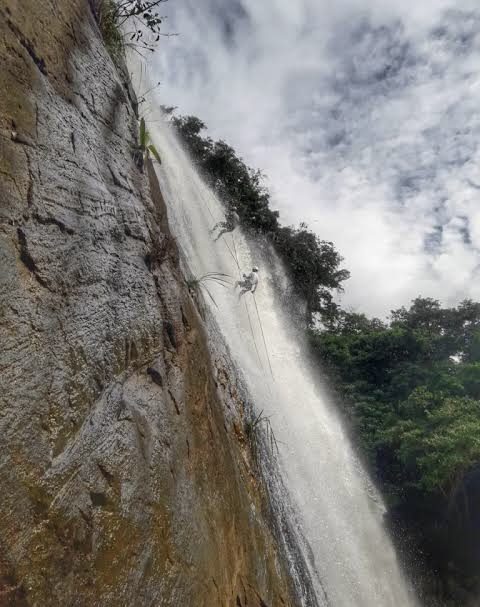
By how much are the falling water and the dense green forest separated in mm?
1388

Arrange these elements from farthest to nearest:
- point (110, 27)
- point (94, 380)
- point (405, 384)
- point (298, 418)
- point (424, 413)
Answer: point (405, 384), point (424, 413), point (298, 418), point (110, 27), point (94, 380)

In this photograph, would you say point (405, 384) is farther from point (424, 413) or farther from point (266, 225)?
point (266, 225)

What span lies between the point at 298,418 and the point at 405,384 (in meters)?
7.29

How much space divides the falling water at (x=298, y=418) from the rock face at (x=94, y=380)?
9.87 feet

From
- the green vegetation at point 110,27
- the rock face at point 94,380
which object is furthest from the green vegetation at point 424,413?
the green vegetation at point 110,27

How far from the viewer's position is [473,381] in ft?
45.4

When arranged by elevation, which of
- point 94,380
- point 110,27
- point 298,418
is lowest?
point 94,380

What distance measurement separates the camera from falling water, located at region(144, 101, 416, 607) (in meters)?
7.44

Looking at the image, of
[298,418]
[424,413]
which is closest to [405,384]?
[424,413]

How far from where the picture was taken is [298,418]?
10.2m

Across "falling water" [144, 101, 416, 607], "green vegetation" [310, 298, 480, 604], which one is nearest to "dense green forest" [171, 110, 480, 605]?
"green vegetation" [310, 298, 480, 604]

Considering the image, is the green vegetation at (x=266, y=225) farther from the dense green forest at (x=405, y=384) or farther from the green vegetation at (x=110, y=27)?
the green vegetation at (x=110, y=27)

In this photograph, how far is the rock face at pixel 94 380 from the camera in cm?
197

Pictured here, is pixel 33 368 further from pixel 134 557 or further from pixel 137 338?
pixel 134 557
